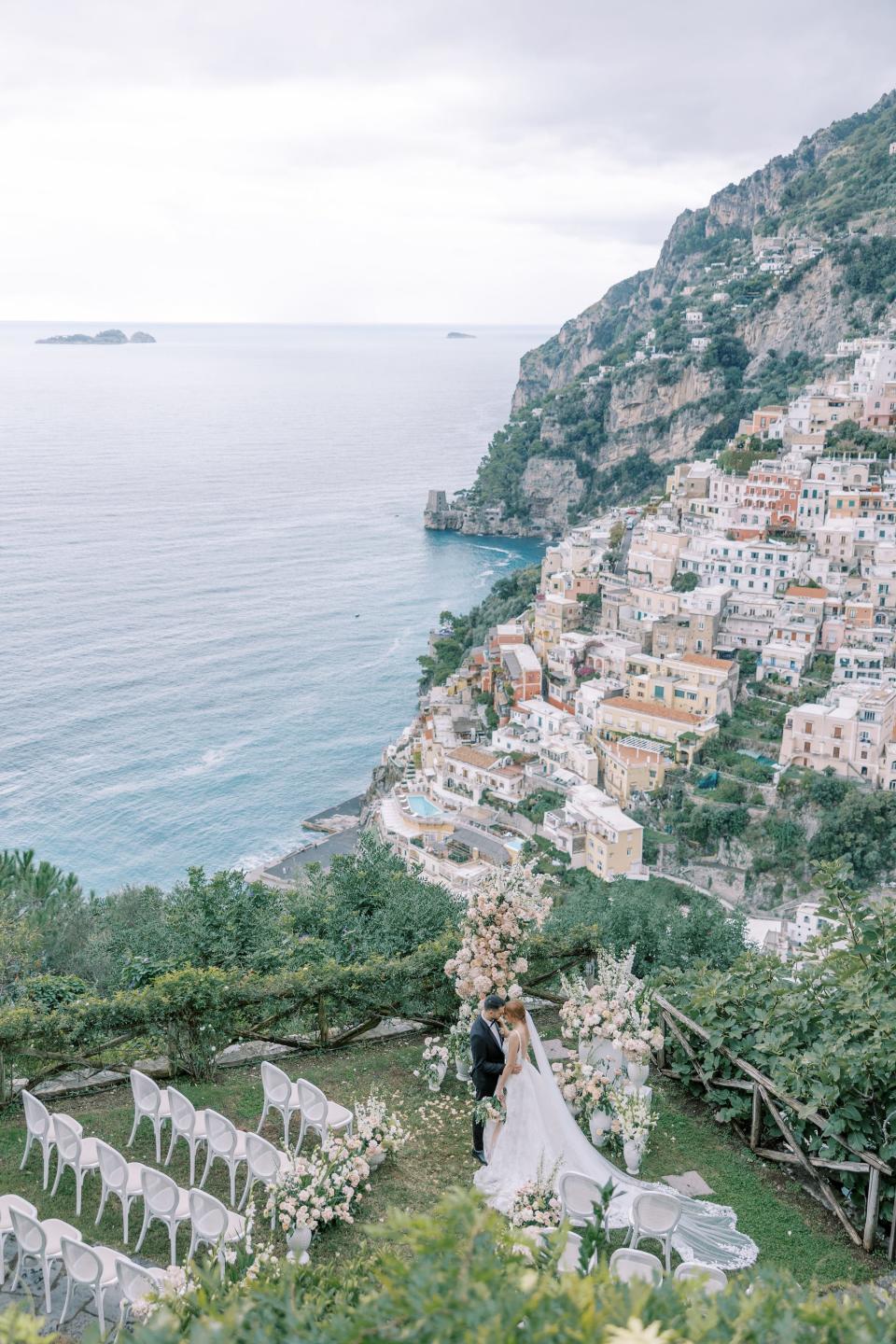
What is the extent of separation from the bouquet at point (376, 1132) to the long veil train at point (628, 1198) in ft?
2.94

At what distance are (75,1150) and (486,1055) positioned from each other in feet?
7.34

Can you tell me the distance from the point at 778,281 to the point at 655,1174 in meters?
73.5

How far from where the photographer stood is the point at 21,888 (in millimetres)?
17656

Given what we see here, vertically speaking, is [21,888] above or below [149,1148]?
below

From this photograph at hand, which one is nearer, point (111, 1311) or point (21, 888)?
point (111, 1311)

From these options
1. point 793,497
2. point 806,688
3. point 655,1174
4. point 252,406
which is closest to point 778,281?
point 793,497

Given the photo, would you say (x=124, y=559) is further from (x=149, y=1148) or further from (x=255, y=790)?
(x=149, y=1148)

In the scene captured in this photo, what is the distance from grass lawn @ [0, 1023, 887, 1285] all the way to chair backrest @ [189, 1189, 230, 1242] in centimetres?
53

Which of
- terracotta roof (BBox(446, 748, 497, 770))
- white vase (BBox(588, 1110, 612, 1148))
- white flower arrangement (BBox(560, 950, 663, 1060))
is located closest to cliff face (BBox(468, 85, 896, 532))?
terracotta roof (BBox(446, 748, 497, 770))

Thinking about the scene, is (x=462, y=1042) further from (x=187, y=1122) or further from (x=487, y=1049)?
(x=187, y=1122)

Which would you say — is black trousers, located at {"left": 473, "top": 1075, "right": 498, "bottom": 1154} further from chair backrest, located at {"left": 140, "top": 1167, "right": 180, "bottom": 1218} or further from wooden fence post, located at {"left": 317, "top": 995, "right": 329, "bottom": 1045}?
wooden fence post, located at {"left": 317, "top": 995, "right": 329, "bottom": 1045}

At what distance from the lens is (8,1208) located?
4910 mm

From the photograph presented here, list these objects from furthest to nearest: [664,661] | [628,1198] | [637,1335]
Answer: [664,661] < [628,1198] < [637,1335]

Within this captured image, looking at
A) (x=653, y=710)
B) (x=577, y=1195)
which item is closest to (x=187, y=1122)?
(x=577, y=1195)
